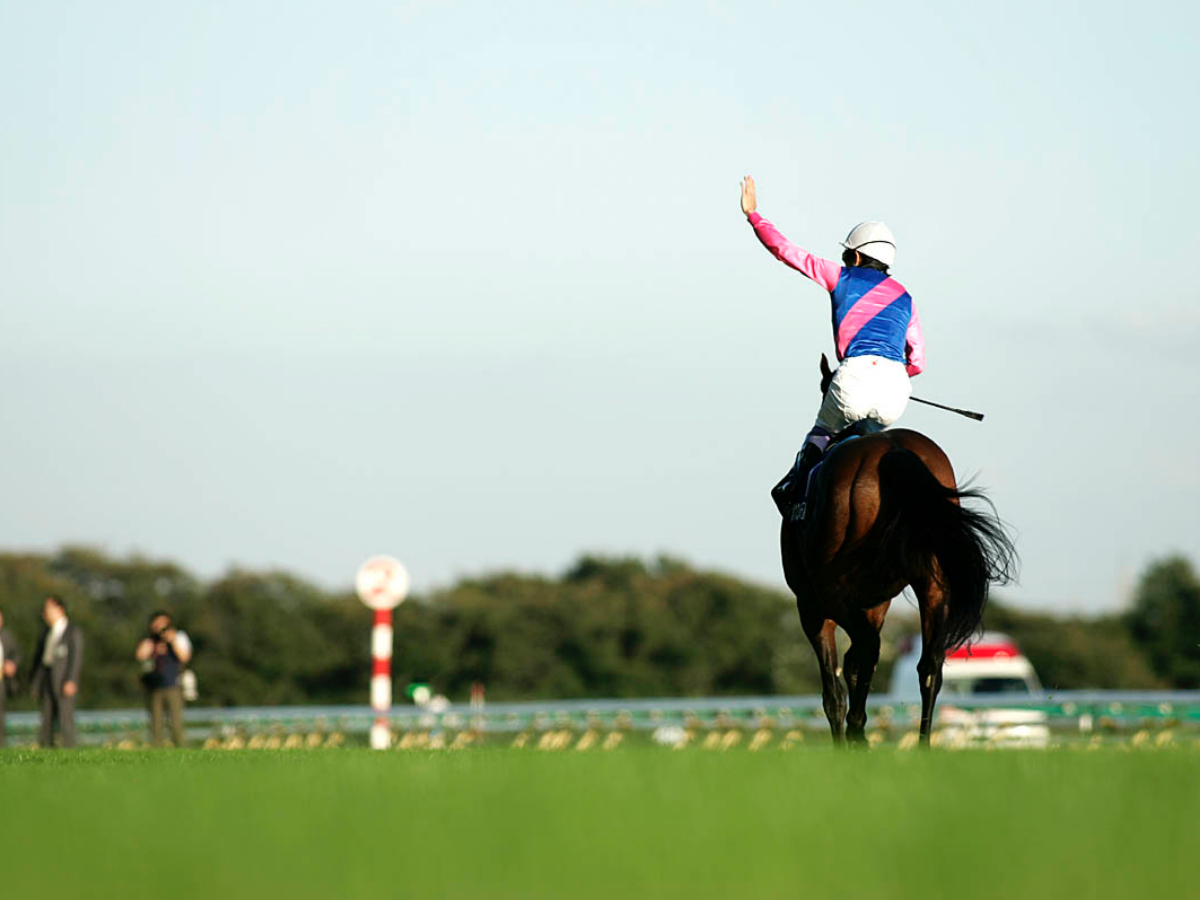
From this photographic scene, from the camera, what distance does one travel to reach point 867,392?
902 cm

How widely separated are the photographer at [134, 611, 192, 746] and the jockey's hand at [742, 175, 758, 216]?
1250 centimetres

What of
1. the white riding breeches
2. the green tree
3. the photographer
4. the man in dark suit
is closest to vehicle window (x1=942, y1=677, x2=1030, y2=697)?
the photographer

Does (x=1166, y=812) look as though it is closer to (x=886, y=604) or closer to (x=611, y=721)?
(x=886, y=604)

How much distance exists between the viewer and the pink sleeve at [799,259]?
30.4 feet

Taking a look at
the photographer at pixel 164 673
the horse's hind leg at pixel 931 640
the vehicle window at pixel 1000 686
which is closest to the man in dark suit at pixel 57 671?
the photographer at pixel 164 673

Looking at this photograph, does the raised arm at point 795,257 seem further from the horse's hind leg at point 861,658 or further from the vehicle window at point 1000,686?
the vehicle window at point 1000,686

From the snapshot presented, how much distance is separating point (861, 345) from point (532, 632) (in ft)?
254

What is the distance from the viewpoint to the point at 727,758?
21.4 feet

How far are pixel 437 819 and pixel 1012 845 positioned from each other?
144 cm

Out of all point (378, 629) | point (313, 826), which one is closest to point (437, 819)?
point (313, 826)

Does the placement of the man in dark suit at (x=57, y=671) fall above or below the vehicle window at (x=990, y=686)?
above

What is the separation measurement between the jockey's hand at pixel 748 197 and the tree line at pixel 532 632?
213 ft

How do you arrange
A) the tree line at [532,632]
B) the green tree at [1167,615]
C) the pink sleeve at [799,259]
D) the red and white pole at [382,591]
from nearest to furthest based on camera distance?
1. the pink sleeve at [799,259]
2. the red and white pole at [382,591]
3. the tree line at [532,632]
4. the green tree at [1167,615]

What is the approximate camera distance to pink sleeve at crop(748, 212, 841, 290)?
927cm
